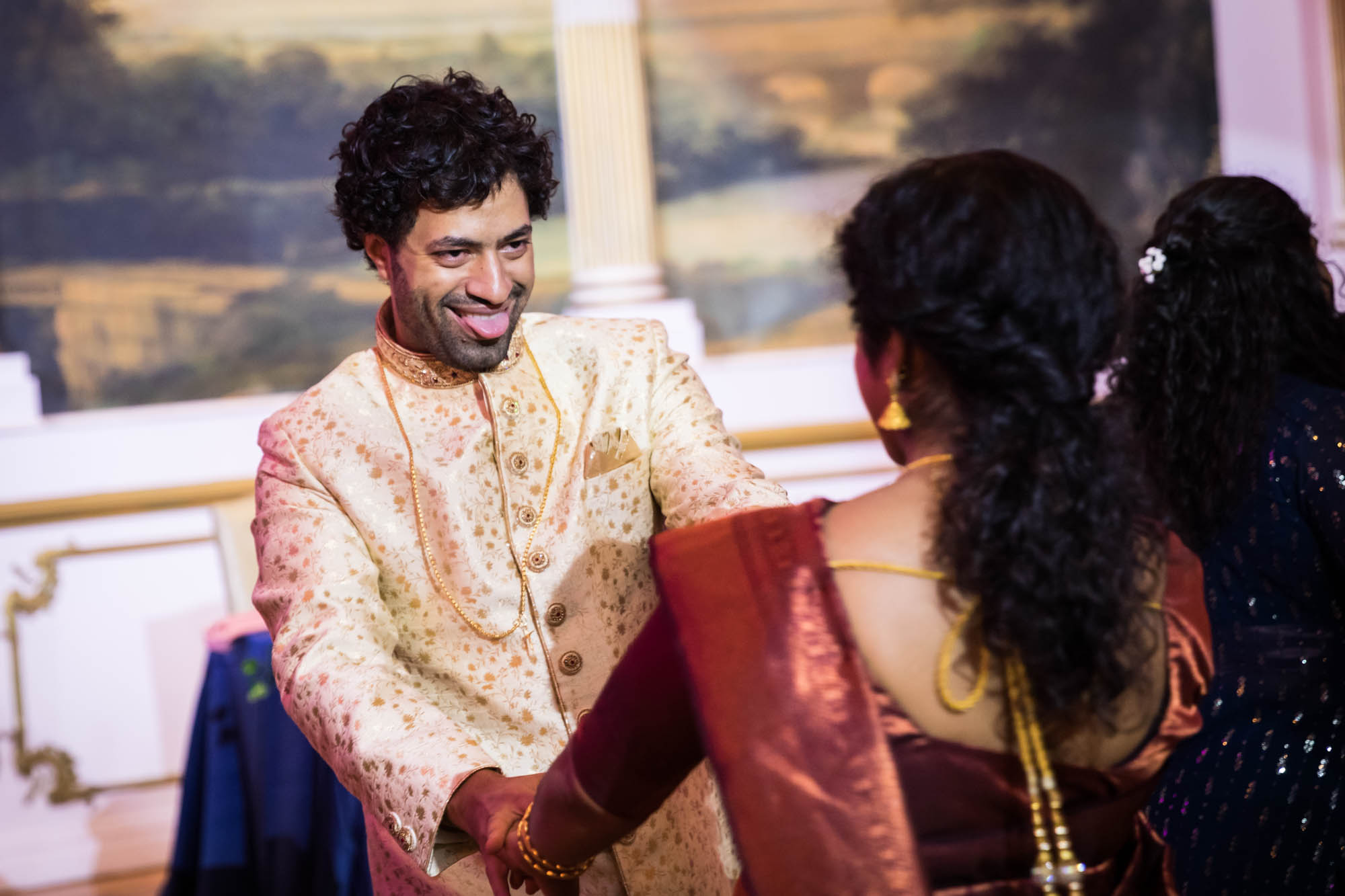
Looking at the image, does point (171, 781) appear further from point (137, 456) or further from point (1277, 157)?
point (1277, 157)

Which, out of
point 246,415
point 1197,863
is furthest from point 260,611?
point 246,415

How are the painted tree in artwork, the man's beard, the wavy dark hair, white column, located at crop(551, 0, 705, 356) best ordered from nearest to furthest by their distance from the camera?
the wavy dark hair < the man's beard < white column, located at crop(551, 0, 705, 356) < the painted tree in artwork

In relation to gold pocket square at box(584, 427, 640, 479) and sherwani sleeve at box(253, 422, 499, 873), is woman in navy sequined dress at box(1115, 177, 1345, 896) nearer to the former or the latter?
gold pocket square at box(584, 427, 640, 479)

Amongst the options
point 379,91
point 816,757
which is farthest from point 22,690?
point 816,757

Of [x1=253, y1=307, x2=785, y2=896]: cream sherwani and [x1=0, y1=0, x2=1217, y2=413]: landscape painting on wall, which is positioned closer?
[x1=253, y1=307, x2=785, y2=896]: cream sherwani

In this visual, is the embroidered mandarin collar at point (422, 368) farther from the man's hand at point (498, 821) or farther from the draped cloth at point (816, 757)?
the draped cloth at point (816, 757)

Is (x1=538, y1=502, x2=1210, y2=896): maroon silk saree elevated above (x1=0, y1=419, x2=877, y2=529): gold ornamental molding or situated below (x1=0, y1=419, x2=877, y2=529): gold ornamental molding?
above

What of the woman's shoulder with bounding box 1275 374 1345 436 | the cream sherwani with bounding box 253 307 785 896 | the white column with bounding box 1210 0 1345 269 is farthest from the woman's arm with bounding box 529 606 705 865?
the white column with bounding box 1210 0 1345 269

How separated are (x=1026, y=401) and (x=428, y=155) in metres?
0.98

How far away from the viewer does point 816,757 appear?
43.8 inches

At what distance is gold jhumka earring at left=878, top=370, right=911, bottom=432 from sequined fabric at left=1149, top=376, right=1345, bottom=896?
1.06 m

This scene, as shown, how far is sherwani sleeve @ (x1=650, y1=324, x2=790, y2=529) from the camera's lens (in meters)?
1.67

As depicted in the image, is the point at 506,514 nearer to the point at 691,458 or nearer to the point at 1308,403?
the point at 691,458

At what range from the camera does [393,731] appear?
4.90 feet
